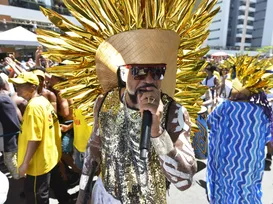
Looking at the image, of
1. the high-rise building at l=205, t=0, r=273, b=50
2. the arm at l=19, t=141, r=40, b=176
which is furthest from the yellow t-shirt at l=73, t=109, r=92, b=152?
the high-rise building at l=205, t=0, r=273, b=50

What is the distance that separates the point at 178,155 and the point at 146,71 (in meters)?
0.41

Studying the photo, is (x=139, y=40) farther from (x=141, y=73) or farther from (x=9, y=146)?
(x=9, y=146)

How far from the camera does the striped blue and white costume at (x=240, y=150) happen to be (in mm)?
2236

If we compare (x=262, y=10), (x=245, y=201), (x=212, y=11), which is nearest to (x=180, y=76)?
(x=212, y=11)

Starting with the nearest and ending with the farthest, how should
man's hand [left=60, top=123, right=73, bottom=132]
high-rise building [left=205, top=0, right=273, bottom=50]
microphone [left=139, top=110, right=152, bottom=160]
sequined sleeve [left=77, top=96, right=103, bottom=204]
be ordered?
microphone [left=139, top=110, right=152, bottom=160] < sequined sleeve [left=77, top=96, right=103, bottom=204] < man's hand [left=60, top=123, right=73, bottom=132] < high-rise building [left=205, top=0, right=273, bottom=50]

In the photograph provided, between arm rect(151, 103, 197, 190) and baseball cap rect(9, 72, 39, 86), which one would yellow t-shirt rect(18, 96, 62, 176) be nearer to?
baseball cap rect(9, 72, 39, 86)

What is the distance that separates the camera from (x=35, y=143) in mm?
2133

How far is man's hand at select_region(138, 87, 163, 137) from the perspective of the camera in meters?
0.99

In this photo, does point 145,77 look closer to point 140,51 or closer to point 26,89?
point 140,51

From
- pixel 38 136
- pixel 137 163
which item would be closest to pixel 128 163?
pixel 137 163

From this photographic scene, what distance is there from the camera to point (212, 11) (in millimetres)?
1240

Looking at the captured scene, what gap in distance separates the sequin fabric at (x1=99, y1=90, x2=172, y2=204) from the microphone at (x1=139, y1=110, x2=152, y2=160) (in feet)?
0.60

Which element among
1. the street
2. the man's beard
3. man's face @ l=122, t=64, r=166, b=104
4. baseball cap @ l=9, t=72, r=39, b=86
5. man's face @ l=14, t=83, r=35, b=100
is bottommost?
the street

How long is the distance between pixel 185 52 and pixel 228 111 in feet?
4.04
